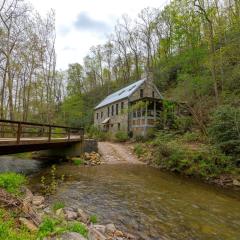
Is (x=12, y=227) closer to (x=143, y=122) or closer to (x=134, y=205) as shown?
(x=134, y=205)

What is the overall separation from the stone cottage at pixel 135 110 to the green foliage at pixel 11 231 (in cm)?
1704

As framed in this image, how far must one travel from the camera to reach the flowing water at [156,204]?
5551mm

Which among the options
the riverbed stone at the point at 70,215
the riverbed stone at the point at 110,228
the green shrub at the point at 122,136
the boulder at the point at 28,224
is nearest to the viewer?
the boulder at the point at 28,224

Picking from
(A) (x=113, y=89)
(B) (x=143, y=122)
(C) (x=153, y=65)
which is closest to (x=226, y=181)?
(B) (x=143, y=122)

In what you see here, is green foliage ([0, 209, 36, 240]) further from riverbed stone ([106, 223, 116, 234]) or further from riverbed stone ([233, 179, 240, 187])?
riverbed stone ([233, 179, 240, 187])

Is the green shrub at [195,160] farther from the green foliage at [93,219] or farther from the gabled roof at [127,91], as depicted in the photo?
the gabled roof at [127,91]

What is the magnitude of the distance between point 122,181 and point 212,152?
15.9ft

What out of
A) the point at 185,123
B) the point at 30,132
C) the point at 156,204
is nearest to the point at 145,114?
the point at 185,123

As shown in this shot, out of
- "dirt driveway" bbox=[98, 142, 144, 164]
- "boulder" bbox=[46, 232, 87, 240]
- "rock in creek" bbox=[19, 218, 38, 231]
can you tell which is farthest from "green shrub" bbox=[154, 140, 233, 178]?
"rock in creek" bbox=[19, 218, 38, 231]

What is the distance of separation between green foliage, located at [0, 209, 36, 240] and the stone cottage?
17040 mm

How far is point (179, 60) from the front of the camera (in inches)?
1141

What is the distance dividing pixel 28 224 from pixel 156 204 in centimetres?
424

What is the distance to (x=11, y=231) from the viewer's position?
11.4ft

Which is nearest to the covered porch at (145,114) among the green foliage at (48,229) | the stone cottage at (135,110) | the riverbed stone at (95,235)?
the stone cottage at (135,110)
